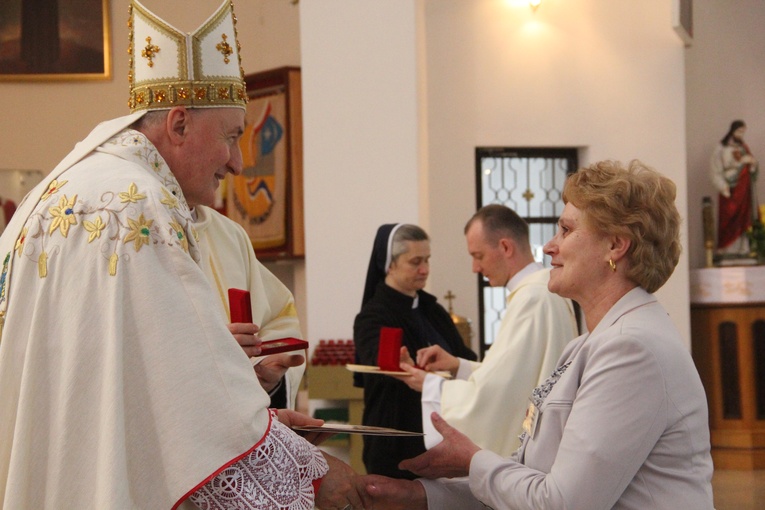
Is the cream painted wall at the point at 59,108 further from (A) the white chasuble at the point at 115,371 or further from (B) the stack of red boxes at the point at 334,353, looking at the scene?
(A) the white chasuble at the point at 115,371

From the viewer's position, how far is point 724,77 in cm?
1086

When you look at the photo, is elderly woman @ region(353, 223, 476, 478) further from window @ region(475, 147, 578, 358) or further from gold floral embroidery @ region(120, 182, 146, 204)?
window @ region(475, 147, 578, 358)

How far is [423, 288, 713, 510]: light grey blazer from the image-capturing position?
2209 millimetres

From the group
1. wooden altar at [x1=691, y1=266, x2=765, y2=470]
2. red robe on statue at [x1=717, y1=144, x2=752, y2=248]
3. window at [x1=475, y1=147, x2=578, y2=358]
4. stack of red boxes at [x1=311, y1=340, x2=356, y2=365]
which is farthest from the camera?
red robe on statue at [x1=717, y1=144, x2=752, y2=248]

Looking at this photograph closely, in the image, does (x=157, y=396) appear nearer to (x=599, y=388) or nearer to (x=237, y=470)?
(x=237, y=470)

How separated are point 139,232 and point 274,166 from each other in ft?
27.5

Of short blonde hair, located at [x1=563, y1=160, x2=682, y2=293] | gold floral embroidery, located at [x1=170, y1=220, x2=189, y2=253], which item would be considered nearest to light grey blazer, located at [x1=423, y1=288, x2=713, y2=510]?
short blonde hair, located at [x1=563, y1=160, x2=682, y2=293]

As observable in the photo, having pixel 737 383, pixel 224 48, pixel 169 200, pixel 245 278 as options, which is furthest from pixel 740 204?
pixel 169 200

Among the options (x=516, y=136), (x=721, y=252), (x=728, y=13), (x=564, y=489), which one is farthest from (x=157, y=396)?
(x=728, y=13)

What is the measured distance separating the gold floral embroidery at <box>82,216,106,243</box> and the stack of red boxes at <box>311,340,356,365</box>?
19.7 ft

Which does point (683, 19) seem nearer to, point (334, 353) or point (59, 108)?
point (334, 353)

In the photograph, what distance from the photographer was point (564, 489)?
7.31 feet

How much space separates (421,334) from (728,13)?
7.47 m

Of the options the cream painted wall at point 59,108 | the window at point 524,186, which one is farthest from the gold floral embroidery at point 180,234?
the cream painted wall at point 59,108
